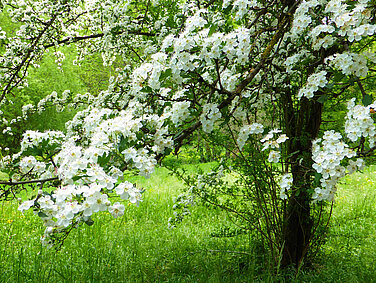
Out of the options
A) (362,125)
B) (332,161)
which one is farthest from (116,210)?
(362,125)

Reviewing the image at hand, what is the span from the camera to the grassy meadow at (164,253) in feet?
9.34

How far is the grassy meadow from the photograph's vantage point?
112 inches

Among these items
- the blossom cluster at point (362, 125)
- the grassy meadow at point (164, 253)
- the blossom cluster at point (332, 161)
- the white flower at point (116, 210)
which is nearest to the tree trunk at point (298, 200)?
the grassy meadow at point (164, 253)

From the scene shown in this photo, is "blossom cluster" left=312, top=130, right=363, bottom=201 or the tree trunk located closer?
"blossom cluster" left=312, top=130, right=363, bottom=201

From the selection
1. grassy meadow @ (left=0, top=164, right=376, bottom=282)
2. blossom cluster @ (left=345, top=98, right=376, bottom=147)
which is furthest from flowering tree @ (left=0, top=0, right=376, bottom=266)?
grassy meadow @ (left=0, top=164, right=376, bottom=282)

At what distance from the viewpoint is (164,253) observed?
360 cm

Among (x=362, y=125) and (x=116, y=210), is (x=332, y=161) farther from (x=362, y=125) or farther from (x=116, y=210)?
(x=116, y=210)

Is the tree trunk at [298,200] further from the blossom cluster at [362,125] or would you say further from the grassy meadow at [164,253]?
the blossom cluster at [362,125]

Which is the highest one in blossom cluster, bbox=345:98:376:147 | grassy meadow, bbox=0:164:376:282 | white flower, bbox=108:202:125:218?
blossom cluster, bbox=345:98:376:147

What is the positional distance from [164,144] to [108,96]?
1296 millimetres

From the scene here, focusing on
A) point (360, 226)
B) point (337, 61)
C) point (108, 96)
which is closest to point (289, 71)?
point (337, 61)

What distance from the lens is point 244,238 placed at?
399cm

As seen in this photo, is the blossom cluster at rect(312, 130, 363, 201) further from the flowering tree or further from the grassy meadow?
the grassy meadow

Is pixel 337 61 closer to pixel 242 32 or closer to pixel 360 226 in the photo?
pixel 242 32
